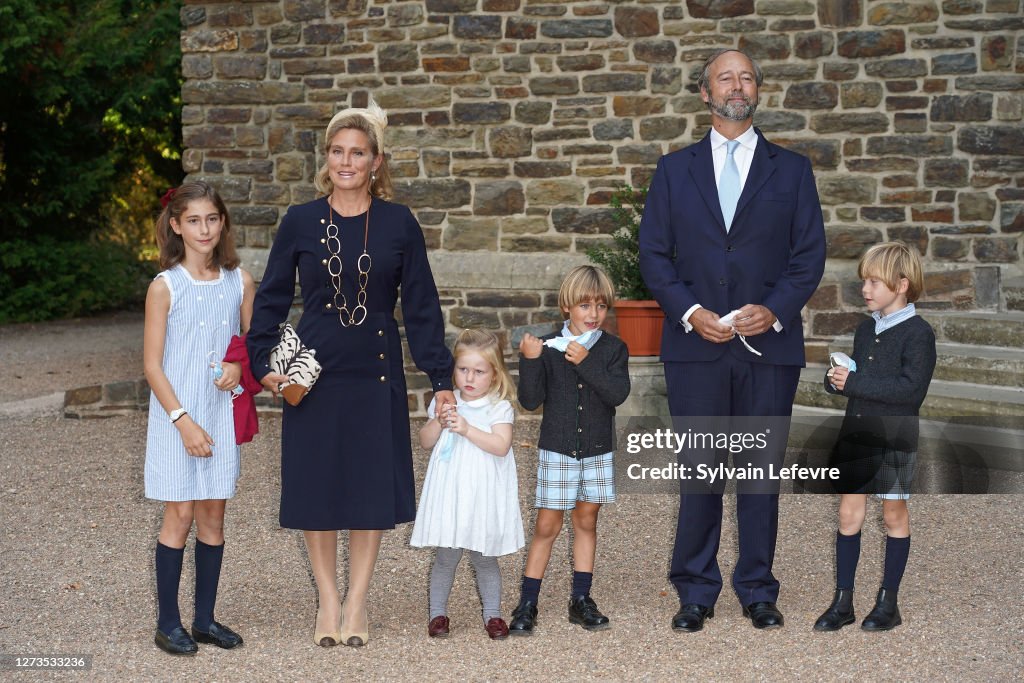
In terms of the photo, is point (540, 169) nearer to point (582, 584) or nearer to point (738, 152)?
point (738, 152)

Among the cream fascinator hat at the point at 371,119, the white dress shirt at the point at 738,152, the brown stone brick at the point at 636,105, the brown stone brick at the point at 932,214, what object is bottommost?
the brown stone brick at the point at 932,214

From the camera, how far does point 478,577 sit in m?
4.16

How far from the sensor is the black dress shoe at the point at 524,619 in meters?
4.13

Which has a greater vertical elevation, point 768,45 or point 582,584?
point 768,45

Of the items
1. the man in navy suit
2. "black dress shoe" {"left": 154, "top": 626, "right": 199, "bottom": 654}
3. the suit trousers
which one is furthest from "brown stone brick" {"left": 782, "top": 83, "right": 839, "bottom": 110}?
"black dress shoe" {"left": 154, "top": 626, "right": 199, "bottom": 654}

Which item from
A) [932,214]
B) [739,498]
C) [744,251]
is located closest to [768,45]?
[932,214]

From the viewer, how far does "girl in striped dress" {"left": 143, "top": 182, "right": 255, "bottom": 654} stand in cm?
396

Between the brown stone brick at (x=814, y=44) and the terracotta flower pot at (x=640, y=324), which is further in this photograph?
the brown stone brick at (x=814, y=44)

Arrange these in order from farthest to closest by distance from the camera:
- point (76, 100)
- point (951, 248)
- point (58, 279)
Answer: point (58, 279), point (76, 100), point (951, 248)

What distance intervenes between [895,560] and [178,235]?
2.62 metres

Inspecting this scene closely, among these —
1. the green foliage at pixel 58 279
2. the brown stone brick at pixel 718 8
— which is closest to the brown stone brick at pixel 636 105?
the brown stone brick at pixel 718 8

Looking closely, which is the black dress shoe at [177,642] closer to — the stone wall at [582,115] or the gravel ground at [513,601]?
the gravel ground at [513,601]

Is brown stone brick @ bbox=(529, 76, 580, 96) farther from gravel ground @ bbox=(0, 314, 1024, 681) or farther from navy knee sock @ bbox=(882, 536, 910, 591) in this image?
navy knee sock @ bbox=(882, 536, 910, 591)

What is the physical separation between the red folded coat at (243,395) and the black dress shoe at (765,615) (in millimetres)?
1775
